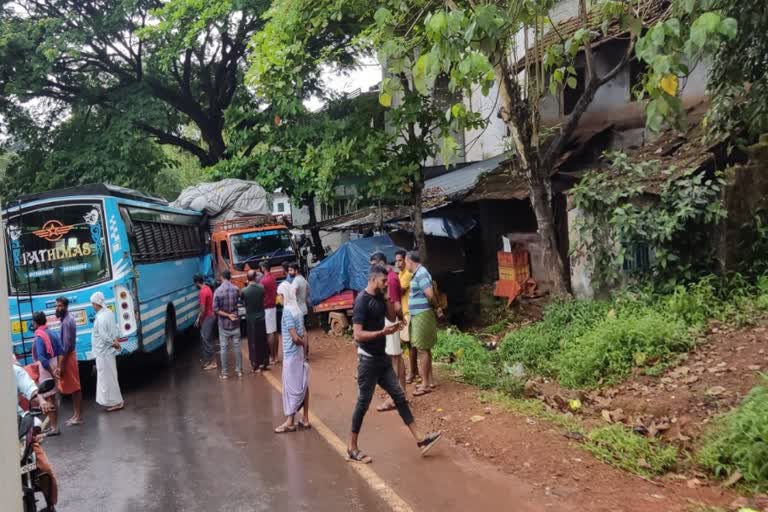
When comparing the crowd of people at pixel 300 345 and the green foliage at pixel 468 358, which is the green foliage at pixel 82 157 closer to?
the crowd of people at pixel 300 345

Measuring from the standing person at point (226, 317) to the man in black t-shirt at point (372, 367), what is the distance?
4739mm

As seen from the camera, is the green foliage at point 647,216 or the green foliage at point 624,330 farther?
the green foliage at point 647,216

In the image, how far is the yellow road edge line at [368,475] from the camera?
506cm

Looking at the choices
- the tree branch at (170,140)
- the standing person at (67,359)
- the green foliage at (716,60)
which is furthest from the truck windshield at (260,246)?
the green foliage at (716,60)

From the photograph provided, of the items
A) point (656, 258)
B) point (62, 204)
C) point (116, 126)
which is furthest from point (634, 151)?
point (116, 126)

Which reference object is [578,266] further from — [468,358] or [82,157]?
[82,157]

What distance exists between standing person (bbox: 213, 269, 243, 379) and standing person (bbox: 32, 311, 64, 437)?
2.74 meters

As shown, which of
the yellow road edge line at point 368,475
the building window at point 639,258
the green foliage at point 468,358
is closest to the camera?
the yellow road edge line at point 368,475

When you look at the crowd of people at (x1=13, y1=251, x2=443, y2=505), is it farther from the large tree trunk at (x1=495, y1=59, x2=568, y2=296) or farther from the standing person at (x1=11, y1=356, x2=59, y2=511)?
the large tree trunk at (x1=495, y1=59, x2=568, y2=296)

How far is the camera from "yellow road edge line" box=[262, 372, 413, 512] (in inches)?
199

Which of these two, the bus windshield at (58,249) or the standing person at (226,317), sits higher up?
the bus windshield at (58,249)

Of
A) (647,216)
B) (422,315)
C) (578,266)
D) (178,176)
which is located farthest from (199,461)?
(178,176)

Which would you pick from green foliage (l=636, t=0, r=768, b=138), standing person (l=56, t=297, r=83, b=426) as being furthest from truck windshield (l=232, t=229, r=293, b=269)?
green foliage (l=636, t=0, r=768, b=138)

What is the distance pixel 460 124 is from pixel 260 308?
17.1ft
